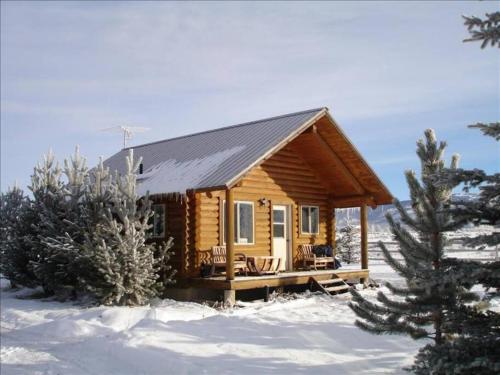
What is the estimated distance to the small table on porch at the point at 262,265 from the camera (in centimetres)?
1597

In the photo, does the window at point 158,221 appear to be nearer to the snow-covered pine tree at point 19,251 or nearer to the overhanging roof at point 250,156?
the overhanging roof at point 250,156

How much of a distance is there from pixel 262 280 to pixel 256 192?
348 centimetres

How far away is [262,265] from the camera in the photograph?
53.3ft

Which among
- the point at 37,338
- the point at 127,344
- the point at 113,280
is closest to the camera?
the point at 127,344

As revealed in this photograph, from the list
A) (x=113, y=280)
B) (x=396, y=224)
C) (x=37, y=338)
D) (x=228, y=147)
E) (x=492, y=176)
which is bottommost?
(x=37, y=338)

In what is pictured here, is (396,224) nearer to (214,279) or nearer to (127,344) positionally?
(127,344)

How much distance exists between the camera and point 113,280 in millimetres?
13438

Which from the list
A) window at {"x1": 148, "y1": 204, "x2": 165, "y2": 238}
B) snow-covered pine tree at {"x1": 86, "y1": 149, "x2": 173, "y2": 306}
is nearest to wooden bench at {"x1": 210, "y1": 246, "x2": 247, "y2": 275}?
window at {"x1": 148, "y1": 204, "x2": 165, "y2": 238}

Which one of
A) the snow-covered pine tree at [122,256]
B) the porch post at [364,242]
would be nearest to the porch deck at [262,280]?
the porch post at [364,242]

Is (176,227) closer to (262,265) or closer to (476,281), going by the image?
(262,265)

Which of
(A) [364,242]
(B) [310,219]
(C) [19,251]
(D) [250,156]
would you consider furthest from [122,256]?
(A) [364,242]

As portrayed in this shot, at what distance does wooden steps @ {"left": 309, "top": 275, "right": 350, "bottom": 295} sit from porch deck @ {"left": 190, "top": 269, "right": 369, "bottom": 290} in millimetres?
222

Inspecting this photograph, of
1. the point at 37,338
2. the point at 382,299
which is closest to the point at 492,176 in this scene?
the point at 382,299

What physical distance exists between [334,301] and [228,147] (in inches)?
222
